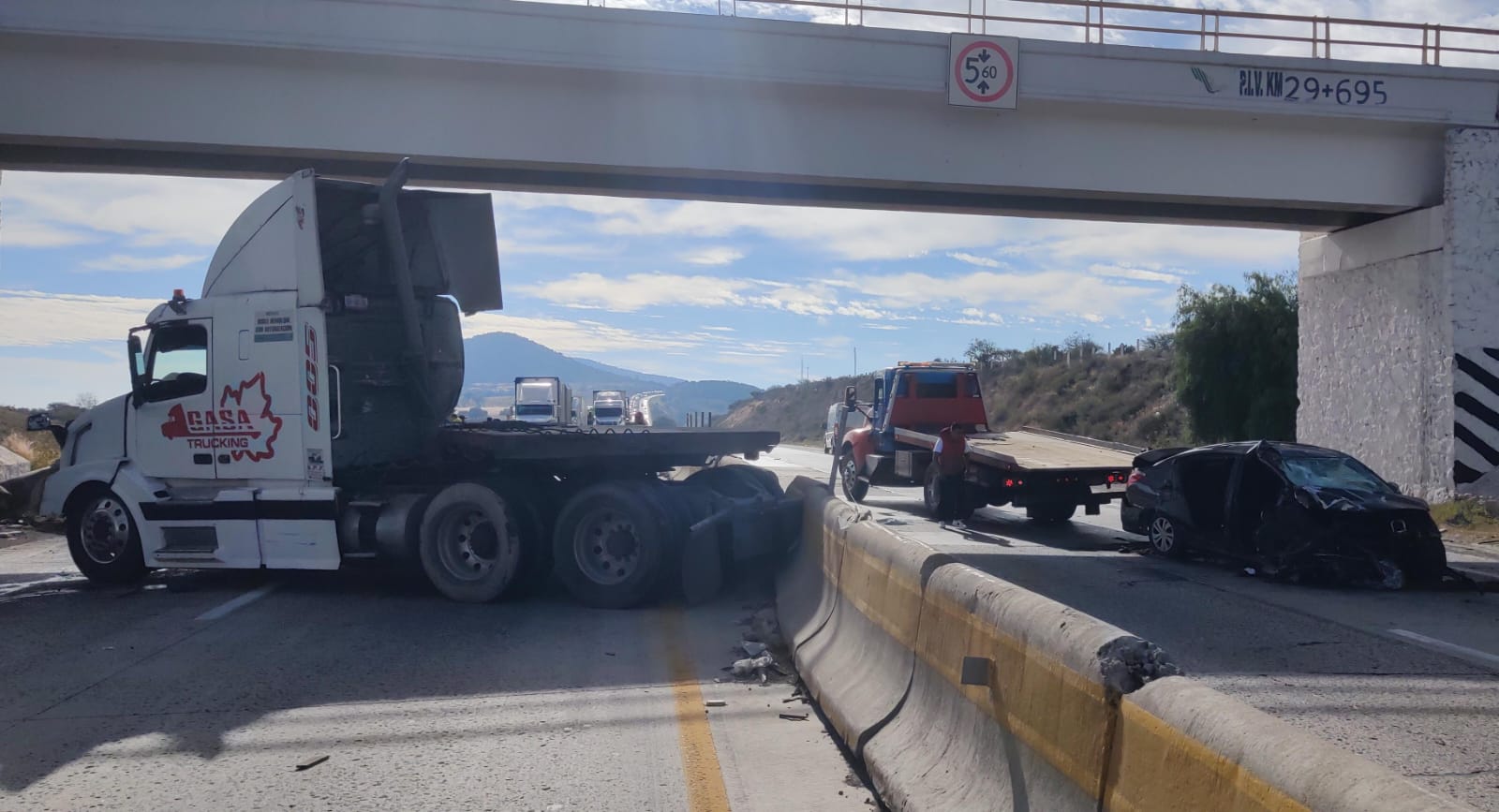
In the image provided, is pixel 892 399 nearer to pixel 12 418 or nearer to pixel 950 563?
pixel 950 563

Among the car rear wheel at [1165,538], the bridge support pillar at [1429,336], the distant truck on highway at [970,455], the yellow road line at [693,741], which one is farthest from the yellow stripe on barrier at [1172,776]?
the bridge support pillar at [1429,336]

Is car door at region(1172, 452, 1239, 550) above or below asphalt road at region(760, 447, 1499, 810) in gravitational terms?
above

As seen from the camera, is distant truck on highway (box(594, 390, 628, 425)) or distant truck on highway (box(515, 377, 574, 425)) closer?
distant truck on highway (box(515, 377, 574, 425))

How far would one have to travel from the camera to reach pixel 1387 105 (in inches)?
724

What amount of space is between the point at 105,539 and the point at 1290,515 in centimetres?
1199

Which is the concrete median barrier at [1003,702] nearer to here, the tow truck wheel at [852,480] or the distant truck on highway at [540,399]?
the tow truck wheel at [852,480]

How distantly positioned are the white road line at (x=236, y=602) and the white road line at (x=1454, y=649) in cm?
981

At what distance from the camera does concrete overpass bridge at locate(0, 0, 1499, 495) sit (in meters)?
15.7

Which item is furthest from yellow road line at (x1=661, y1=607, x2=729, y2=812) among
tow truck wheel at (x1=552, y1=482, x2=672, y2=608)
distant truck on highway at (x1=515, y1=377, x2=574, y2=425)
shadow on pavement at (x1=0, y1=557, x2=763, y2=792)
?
distant truck on highway at (x1=515, y1=377, x2=574, y2=425)

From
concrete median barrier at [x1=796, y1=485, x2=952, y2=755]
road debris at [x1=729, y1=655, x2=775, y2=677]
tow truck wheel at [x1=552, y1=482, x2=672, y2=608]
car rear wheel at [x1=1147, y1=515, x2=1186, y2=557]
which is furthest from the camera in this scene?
car rear wheel at [x1=1147, y1=515, x2=1186, y2=557]

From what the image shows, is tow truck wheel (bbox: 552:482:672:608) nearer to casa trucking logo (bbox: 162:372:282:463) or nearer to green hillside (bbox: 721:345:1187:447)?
casa trucking logo (bbox: 162:372:282:463)

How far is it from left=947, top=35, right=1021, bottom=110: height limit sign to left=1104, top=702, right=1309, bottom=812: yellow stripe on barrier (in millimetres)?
Answer: 15173

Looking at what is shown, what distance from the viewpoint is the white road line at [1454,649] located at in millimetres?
8273

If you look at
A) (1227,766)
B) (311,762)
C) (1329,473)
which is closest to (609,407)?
(1329,473)
